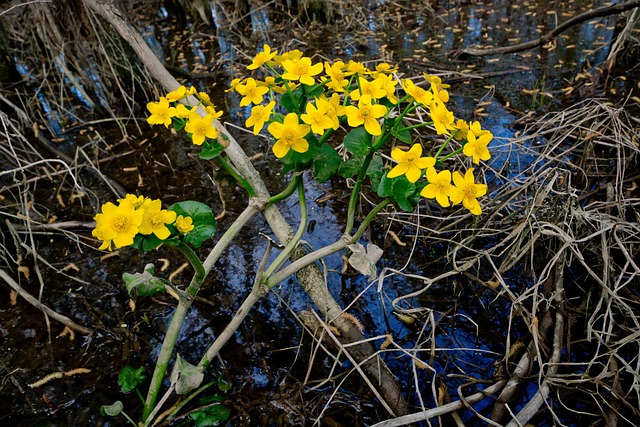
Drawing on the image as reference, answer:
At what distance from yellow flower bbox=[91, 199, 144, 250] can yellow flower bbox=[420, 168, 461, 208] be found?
0.70 m

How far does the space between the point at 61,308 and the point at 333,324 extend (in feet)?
4.32

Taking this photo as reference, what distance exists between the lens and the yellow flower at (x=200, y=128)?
4.00ft

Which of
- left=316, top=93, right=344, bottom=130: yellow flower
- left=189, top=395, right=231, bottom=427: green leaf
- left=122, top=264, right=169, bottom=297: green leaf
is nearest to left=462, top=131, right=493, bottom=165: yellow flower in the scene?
left=316, top=93, right=344, bottom=130: yellow flower

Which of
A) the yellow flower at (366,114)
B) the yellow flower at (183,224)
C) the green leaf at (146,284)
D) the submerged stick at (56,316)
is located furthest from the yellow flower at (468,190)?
the submerged stick at (56,316)

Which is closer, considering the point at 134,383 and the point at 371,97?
the point at 371,97

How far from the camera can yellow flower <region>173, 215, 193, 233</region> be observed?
3.88 feet

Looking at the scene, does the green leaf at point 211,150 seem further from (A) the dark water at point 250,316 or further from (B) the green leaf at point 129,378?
(B) the green leaf at point 129,378

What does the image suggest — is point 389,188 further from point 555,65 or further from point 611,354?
point 555,65

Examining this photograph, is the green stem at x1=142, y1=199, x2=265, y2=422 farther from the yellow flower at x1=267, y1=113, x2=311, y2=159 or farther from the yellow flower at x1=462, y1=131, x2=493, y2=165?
the yellow flower at x1=462, y1=131, x2=493, y2=165

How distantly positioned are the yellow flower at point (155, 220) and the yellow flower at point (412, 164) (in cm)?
56

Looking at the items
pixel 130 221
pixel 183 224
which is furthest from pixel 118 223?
pixel 183 224

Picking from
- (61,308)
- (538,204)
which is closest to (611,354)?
(538,204)

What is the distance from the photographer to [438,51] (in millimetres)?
4742

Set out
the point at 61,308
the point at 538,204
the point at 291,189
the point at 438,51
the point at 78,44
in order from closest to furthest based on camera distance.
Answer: the point at 291,189 → the point at 538,204 → the point at 61,308 → the point at 78,44 → the point at 438,51
